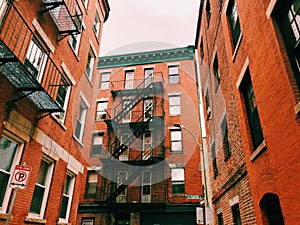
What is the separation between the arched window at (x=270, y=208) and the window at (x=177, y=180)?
13.8 meters

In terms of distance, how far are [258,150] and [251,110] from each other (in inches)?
60.8

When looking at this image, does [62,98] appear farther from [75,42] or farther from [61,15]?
[75,42]

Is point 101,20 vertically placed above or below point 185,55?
below

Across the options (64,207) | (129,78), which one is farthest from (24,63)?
(129,78)

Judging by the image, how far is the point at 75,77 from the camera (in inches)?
430

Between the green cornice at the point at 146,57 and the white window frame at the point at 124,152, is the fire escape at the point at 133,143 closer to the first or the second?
the white window frame at the point at 124,152

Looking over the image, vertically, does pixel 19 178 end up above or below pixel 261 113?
below

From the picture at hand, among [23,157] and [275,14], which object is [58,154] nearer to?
[23,157]

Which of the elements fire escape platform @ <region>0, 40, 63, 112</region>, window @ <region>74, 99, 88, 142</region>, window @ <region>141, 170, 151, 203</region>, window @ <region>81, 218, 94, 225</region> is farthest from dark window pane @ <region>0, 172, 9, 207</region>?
window @ <region>81, 218, 94, 225</region>

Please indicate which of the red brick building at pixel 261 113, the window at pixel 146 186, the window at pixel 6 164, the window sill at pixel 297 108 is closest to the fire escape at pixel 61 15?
the window at pixel 6 164

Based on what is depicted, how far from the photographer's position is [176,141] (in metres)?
20.7

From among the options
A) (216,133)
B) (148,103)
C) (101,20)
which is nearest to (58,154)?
(216,133)

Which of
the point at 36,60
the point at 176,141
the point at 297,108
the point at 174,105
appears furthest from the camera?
the point at 174,105

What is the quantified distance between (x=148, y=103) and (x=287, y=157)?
18.5 m
